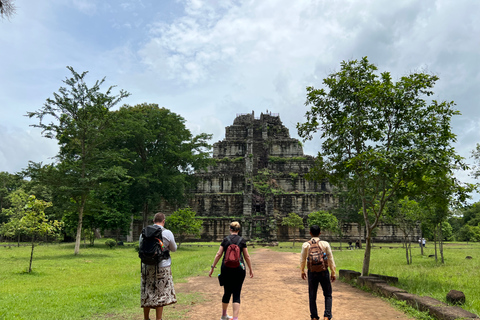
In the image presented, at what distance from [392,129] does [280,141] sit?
38967 mm

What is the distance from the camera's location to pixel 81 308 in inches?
281

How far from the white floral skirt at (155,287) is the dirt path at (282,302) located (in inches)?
65.8

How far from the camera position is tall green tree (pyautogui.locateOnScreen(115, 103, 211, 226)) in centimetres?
3100

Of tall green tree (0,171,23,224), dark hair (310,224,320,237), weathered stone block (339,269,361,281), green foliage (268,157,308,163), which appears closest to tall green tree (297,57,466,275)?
weathered stone block (339,269,361,281)

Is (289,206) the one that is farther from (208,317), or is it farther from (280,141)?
(208,317)

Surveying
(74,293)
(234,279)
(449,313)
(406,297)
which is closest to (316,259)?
(234,279)

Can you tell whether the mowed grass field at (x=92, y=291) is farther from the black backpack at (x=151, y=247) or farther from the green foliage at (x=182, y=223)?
the green foliage at (x=182, y=223)

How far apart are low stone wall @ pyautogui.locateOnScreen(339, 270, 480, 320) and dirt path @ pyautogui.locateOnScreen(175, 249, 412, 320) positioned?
1.09 ft

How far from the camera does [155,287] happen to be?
5.34m

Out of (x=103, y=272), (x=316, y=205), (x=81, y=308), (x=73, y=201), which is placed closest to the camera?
(x=81, y=308)

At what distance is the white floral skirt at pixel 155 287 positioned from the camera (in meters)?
5.32

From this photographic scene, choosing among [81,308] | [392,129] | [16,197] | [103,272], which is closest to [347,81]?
[392,129]

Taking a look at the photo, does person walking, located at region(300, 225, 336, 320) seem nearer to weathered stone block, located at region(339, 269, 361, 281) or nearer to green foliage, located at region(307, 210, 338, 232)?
weathered stone block, located at region(339, 269, 361, 281)

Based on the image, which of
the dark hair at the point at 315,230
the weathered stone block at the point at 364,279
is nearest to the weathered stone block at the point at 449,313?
the dark hair at the point at 315,230
